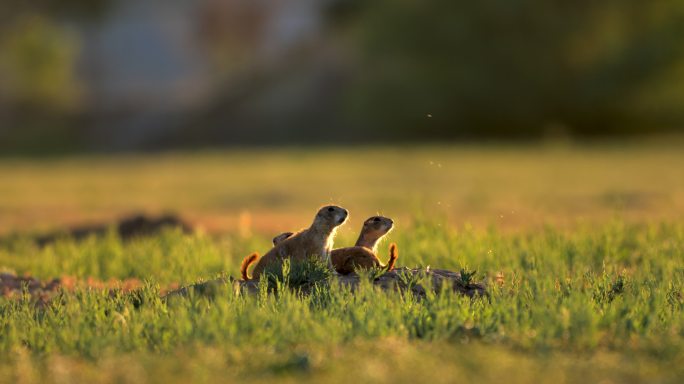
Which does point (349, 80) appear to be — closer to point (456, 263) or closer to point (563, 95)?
point (563, 95)

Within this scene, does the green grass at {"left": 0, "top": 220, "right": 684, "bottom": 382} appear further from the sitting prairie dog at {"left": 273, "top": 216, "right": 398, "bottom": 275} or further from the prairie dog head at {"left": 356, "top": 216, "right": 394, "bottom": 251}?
the prairie dog head at {"left": 356, "top": 216, "right": 394, "bottom": 251}

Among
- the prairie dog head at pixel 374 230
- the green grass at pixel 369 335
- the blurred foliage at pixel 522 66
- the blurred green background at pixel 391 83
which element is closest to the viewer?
the green grass at pixel 369 335

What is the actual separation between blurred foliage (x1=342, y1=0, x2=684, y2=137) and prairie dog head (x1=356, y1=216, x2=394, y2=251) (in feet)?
146

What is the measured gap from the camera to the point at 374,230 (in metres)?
11.4

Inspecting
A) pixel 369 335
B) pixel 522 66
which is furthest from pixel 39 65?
pixel 369 335

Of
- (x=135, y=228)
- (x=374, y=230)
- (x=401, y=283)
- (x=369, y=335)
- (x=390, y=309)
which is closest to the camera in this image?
(x=369, y=335)

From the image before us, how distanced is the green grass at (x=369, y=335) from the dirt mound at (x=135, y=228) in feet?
26.7

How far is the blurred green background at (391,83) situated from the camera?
54.4m

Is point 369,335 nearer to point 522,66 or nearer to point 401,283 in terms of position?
point 401,283

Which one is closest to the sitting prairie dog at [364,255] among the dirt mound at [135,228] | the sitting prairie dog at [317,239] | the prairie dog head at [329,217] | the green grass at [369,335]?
the sitting prairie dog at [317,239]

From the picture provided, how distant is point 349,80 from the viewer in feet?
222

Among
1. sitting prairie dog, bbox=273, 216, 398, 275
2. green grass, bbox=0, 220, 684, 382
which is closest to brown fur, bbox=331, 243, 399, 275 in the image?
sitting prairie dog, bbox=273, 216, 398, 275

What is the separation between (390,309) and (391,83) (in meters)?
49.6

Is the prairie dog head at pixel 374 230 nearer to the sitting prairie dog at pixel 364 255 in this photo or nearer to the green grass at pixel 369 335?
the sitting prairie dog at pixel 364 255
